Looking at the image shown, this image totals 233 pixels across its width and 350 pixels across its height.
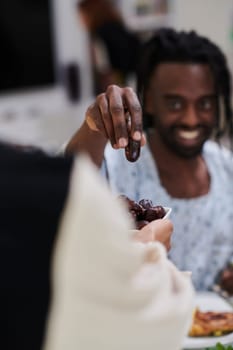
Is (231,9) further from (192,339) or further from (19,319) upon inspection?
(19,319)

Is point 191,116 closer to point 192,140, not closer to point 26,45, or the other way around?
point 192,140

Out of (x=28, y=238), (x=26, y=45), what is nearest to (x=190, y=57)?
(x=28, y=238)

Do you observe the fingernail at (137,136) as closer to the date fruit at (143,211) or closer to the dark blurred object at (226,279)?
the date fruit at (143,211)

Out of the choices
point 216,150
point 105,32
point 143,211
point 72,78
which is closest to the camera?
point 143,211

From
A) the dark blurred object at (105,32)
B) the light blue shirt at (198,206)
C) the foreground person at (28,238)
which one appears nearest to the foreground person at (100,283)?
the foreground person at (28,238)

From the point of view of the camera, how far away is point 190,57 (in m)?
0.96

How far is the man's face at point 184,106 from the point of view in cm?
91

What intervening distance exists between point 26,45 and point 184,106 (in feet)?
6.37

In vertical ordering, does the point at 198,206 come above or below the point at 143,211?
below

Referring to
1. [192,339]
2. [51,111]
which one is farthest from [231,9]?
[192,339]

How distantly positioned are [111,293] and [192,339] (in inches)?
15.1

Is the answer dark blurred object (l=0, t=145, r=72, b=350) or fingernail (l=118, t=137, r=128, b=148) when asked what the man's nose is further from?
dark blurred object (l=0, t=145, r=72, b=350)

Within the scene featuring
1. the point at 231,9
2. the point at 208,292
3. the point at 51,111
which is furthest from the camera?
the point at 51,111

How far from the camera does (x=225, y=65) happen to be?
1.00 m
